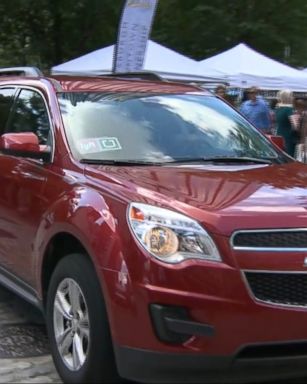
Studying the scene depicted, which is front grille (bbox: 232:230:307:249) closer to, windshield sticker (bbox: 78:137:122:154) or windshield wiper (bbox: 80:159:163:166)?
windshield wiper (bbox: 80:159:163:166)

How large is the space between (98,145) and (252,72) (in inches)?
465

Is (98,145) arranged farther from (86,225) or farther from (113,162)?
(86,225)

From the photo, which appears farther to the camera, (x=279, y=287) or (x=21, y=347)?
(x=21, y=347)

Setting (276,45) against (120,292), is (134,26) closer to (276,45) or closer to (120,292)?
(120,292)

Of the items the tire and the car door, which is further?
the car door

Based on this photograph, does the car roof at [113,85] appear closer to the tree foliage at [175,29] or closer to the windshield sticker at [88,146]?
the windshield sticker at [88,146]

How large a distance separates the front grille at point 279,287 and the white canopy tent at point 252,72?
12074 mm

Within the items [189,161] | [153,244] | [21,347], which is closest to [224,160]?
[189,161]

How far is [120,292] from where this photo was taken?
11.0ft

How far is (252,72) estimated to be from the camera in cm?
1572

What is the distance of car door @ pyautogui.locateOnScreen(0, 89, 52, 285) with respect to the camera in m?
4.44

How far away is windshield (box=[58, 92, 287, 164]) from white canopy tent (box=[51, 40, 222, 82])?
9.20 meters

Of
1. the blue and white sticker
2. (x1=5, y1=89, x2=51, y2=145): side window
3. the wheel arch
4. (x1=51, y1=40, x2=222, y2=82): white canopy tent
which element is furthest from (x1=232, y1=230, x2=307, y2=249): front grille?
(x1=51, y1=40, x2=222, y2=82): white canopy tent

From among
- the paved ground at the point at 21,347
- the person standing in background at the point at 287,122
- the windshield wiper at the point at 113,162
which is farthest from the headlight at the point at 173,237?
the person standing in background at the point at 287,122
